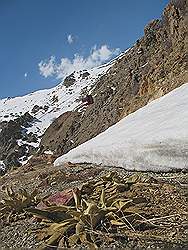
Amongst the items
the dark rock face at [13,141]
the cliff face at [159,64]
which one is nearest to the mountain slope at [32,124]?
the dark rock face at [13,141]

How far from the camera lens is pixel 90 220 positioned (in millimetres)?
4648

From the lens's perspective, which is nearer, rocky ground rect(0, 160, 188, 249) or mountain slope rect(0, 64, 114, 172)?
rocky ground rect(0, 160, 188, 249)

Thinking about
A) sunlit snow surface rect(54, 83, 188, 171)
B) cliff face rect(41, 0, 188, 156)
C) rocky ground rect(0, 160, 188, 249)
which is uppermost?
Answer: cliff face rect(41, 0, 188, 156)

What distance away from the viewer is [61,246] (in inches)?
176

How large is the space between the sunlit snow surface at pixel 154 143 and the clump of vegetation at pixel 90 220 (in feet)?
4.08

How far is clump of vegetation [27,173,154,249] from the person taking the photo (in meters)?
4.49

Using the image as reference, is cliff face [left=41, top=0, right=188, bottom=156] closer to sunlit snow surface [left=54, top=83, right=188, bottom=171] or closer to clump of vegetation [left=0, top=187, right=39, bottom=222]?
sunlit snow surface [left=54, top=83, right=188, bottom=171]

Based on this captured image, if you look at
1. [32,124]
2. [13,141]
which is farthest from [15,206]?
[32,124]

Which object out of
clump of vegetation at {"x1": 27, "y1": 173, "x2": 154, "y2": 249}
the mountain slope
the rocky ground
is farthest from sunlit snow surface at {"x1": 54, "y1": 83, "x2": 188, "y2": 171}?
the mountain slope

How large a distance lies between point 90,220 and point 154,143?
91.6 inches

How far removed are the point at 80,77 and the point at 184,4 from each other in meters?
87.0

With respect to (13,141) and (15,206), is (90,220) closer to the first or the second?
(15,206)

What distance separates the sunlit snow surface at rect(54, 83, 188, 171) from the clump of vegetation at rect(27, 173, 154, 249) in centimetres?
124

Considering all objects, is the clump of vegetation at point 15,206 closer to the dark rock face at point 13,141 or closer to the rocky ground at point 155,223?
the rocky ground at point 155,223
